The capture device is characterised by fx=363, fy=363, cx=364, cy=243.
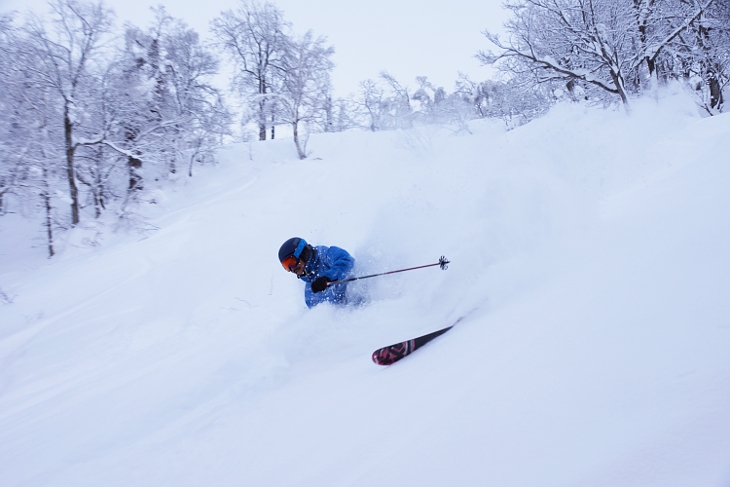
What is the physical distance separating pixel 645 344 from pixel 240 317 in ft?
19.3

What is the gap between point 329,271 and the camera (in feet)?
15.8

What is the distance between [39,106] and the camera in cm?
1400

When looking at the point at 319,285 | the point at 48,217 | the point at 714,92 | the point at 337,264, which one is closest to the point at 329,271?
the point at 337,264

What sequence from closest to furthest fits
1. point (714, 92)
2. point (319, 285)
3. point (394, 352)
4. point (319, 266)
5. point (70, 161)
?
point (394, 352)
point (319, 285)
point (319, 266)
point (714, 92)
point (70, 161)

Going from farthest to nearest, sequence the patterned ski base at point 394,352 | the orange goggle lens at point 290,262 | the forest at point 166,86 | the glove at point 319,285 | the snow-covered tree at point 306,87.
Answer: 1. the snow-covered tree at point 306,87
2. the forest at point 166,86
3. the orange goggle lens at point 290,262
4. the glove at point 319,285
5. the patterned ski base at point 394,352

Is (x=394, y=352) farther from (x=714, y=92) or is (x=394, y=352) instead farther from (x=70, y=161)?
(x=714, y=92)

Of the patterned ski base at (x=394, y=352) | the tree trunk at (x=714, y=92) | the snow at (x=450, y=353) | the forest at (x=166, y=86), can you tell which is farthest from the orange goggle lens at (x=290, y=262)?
the tree trunk at (x=714, y=92)

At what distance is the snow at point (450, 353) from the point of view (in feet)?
4.33

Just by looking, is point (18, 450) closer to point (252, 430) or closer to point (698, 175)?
point (252, 430)

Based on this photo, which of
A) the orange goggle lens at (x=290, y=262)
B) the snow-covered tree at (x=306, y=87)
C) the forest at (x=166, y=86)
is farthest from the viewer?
the snow-covered tree at (x=306, y=87)

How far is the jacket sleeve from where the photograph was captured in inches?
190

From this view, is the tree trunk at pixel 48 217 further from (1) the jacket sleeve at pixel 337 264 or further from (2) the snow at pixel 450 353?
(1) the jacket sleeve at pixel 337 264

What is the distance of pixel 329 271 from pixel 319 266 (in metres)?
0.20

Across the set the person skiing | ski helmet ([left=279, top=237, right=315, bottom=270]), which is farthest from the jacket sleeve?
ski helmet ([left=279, top=237, right=315, bottom=270])
